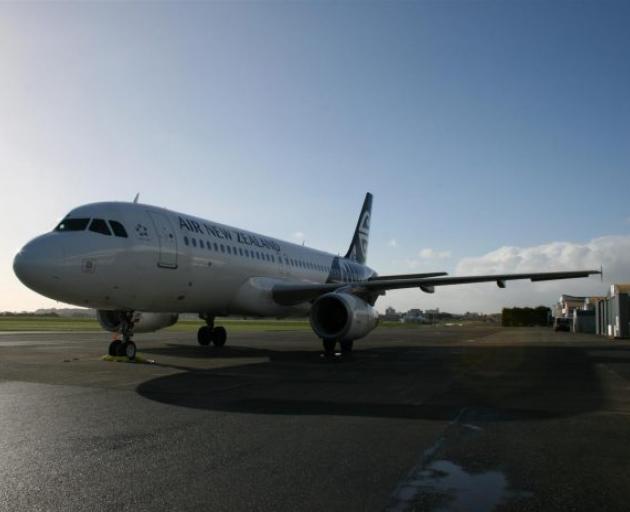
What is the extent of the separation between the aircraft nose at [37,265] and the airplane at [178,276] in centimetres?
2

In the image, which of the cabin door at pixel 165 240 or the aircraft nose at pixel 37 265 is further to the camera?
the cabin door at pixel 165 240

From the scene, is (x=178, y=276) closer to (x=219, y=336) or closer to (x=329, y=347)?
(x=329, y=347)

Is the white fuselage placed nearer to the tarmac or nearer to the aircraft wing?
the aircraft wing

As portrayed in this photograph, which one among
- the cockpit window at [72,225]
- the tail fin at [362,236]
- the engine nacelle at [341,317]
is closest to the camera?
the cockpit window at [72,225]

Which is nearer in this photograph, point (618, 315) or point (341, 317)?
point (341, 317)

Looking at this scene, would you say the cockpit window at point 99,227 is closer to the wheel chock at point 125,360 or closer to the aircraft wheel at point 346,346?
the wheel chock at point 125,360

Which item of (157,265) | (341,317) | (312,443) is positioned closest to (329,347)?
(341,317)

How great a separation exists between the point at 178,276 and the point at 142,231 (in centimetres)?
160

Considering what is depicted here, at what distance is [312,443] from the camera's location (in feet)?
17.2

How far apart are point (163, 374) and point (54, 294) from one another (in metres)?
2.96

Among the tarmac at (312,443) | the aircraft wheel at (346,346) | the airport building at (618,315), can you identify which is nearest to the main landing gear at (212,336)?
the aircraft wheel at (346,346)

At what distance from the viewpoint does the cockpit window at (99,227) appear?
12750mm

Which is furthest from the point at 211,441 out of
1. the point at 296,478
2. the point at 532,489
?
the point at 532,489

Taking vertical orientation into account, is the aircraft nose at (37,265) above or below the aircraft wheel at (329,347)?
above
